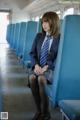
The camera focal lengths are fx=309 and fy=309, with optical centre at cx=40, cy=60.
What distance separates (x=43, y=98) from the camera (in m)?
3.96

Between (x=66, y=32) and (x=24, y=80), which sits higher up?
(x=66, y=32)

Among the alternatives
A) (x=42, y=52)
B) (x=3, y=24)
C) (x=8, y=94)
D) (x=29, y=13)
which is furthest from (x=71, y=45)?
(x=3, y=24)

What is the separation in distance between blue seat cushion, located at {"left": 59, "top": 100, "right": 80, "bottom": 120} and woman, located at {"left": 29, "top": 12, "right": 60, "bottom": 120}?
0.70 metres

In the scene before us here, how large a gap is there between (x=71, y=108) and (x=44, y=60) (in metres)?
1.21

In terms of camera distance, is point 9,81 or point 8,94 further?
point 9,81

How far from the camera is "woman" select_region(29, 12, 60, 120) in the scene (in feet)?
12.9

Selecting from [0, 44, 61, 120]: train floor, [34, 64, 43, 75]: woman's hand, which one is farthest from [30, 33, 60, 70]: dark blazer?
[0, 44, 61, 120]: train floor

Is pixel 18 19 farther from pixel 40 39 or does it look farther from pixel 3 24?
pixel 40 39

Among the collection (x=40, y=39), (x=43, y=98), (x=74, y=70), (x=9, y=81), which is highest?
(x=40, y=39)

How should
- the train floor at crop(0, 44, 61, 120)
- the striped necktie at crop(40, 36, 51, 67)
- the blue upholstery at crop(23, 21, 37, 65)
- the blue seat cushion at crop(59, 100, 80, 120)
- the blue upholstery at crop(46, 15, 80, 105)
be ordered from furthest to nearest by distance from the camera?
1. the blue upholstery at crop(23, 21, 37, 65)
2. the train floor at crop(0, 44, 61, 120)
3. the striped necktie at crop(40, 36, 51, 67)
4. the blue upholstery at crop(46, 15, 80, 105)
5. the blue seat cushion at crop(59, 100, 80, 120)

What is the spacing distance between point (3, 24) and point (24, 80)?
17.0 m

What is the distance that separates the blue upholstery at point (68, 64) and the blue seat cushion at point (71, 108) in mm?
150

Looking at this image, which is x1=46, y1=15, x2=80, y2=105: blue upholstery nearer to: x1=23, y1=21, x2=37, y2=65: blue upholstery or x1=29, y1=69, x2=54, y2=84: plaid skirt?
x1=29, y1=69, x2=54, y2=84: plaid skirt

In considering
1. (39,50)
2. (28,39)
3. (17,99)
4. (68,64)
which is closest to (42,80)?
(39,50)
